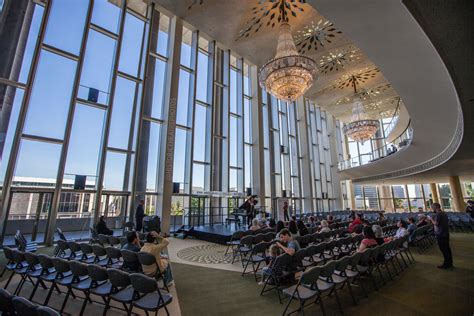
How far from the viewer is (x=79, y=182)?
7242 millimetres

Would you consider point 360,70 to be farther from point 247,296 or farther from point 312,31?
point 247,296

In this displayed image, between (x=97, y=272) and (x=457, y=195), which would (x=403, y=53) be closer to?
(x=97, y=272)

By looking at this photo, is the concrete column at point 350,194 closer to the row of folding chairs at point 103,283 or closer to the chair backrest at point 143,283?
the row of folding chairs at point 103,283

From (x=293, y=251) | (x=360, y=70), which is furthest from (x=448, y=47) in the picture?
(x=360, y=70)

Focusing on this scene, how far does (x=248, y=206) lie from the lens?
9.10m

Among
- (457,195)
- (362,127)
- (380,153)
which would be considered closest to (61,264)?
(362,127)

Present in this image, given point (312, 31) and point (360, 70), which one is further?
point (360, 70)

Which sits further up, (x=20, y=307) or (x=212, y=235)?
(x=20, y=307)

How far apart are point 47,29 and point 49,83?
1.83m

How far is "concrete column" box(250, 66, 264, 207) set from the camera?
12.6m

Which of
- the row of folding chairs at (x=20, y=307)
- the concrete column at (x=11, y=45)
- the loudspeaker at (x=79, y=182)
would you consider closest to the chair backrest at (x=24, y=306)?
the row of folding chairs at (x=20, y=307)

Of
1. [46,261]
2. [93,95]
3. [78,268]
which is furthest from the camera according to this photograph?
[93,95]

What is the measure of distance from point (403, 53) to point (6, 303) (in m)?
6.19

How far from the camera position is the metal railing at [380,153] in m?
10.1
